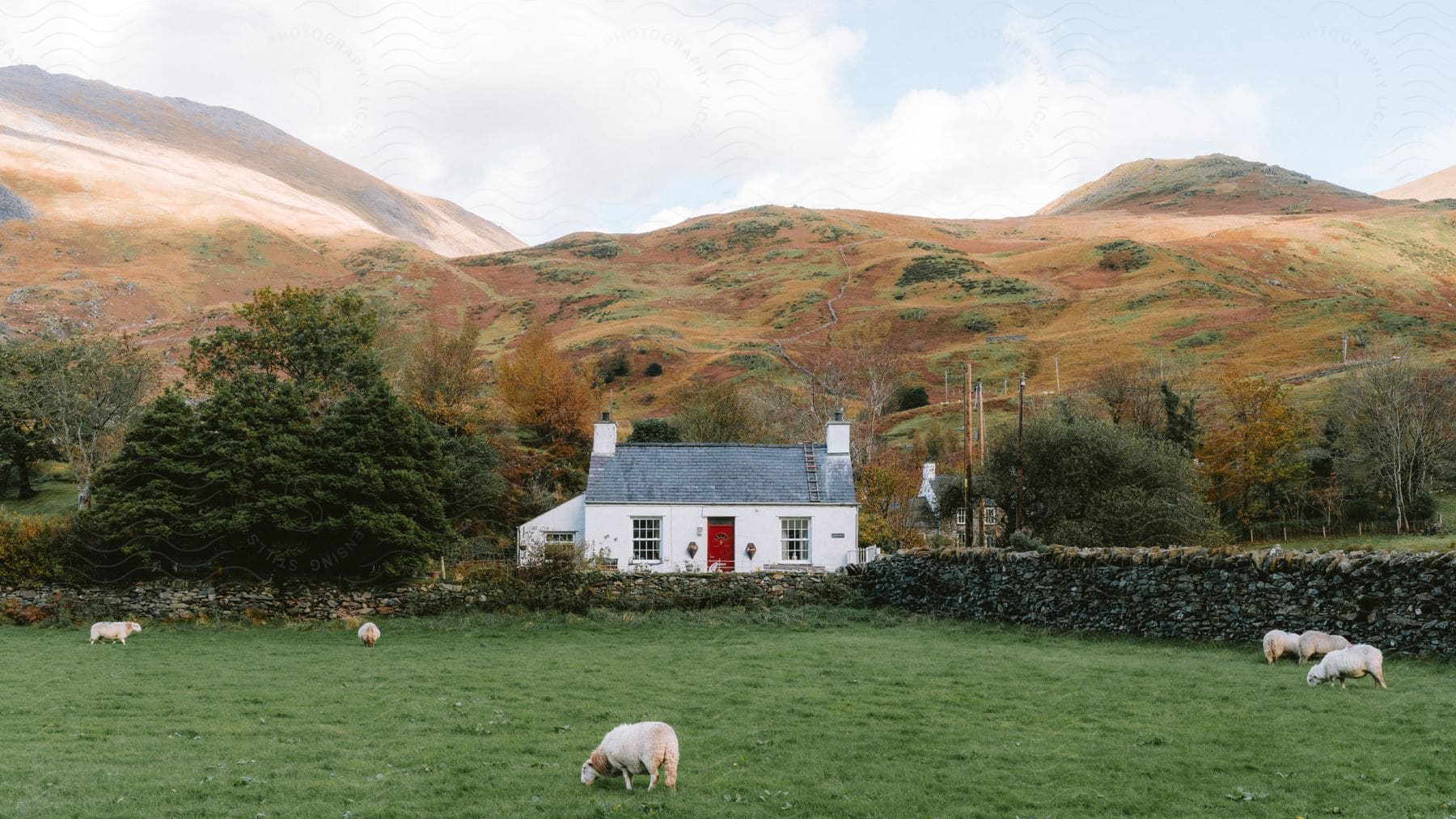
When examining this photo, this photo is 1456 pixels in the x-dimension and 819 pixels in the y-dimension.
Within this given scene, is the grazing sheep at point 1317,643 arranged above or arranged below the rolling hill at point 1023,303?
below

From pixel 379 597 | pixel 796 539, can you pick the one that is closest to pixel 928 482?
pixel 796 539

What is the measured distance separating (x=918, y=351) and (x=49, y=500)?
307 ft

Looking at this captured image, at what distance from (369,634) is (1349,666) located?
20.4 m

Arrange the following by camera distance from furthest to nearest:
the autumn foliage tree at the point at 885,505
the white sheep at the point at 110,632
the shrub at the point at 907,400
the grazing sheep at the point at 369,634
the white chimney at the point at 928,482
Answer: the shrub at the point at 907,400 → the white chimney at the point at 928,482 → the autumn foliage tree at the point at 885,505 → the grazing sheep at the point at 369,634 → the white sheep at the point at 110,632

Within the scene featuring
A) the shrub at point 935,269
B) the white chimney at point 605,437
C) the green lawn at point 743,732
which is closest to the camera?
the green lawn at point 743,732

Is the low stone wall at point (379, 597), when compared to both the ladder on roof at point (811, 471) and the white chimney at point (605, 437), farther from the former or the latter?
the white chimney at point (605, 437)

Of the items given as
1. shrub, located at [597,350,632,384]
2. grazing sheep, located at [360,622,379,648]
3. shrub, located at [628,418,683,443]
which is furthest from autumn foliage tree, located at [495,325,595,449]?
shrub, located at [597,350,632,384]

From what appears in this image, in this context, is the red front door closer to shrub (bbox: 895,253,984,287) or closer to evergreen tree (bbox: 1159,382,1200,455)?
evergreen tree (bbox: 1159,382,1200,455)

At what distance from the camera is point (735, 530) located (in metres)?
33.7

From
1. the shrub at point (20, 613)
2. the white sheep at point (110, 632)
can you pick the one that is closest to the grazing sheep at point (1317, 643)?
the white sheep at point (110, 632)

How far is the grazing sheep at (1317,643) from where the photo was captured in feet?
53.6

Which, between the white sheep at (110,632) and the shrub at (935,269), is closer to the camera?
the white sheep at (110,632)

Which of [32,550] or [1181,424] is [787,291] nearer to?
[1181,424]

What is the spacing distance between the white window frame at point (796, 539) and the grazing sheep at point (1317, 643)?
18447 millimetres
